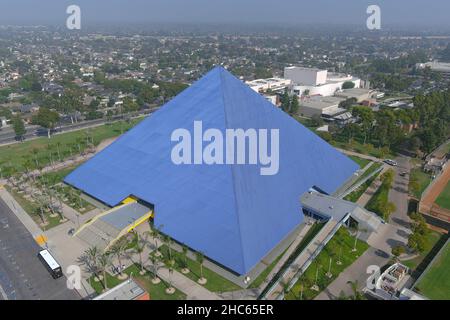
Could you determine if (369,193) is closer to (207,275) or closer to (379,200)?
(379,200)

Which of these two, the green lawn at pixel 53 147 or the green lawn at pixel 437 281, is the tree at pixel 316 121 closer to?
the green lawn at pixel 53 147

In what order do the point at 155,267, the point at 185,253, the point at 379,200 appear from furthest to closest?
the point at 379,200 < the point at 185,253 < the point at 155,267

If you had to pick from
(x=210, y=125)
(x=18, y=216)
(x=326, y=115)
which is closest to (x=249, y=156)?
(x=210, y=125)

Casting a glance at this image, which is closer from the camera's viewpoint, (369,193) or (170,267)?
(170,267)

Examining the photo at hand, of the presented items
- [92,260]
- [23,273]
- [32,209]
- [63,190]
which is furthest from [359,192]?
[32,209]

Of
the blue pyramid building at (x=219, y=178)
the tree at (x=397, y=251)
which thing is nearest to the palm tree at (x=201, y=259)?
the blue pyramid building at (x=219, y=178)

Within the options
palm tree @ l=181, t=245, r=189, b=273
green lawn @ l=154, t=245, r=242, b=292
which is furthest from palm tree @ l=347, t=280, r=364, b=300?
palm tree @ l=181, t=245, r=189, b=273
